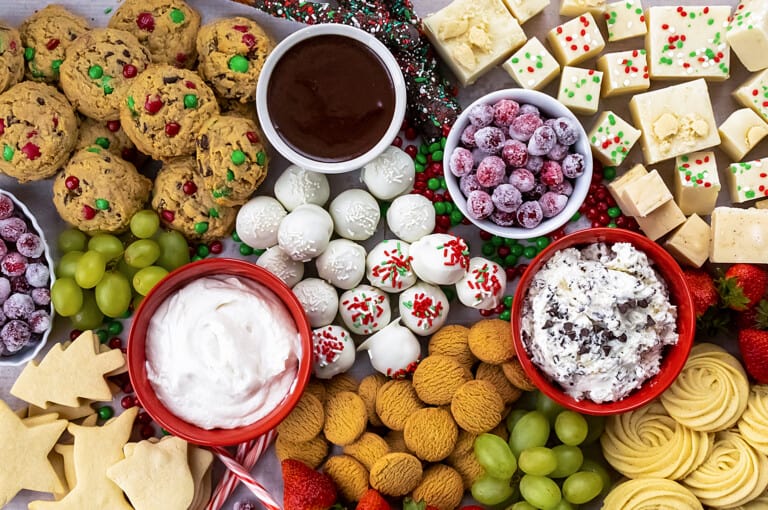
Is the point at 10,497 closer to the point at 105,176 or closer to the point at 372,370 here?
the point at 105,176

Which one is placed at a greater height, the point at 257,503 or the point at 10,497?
the point at 10,497

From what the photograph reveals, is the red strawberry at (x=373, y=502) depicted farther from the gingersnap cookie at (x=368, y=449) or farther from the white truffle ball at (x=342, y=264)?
the white truffle ball at (x=342, y=264)

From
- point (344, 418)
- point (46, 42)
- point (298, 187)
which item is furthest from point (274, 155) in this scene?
point (344, 418)

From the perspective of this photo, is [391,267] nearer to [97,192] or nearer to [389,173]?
[389,173]

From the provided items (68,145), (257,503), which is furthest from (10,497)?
(68,145)

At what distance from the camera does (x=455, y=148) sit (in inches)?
72.5

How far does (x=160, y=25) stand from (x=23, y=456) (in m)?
1.13

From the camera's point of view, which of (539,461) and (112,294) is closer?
(539,461)

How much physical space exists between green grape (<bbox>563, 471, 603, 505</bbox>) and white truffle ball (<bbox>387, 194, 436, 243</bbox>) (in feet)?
2.33

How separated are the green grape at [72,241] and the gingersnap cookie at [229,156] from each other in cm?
39

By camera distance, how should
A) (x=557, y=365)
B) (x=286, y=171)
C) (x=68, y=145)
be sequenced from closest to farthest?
1. (x=557, y=365)
2. (x=68, y=145)
3. (x=286, y=171)

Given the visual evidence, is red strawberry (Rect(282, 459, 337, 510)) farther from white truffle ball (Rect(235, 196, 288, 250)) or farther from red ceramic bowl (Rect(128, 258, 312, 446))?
white truffle ball (Rect(235, 196, 288, 250))

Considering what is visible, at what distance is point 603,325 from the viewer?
1657 millimetres

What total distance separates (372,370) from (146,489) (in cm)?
64
